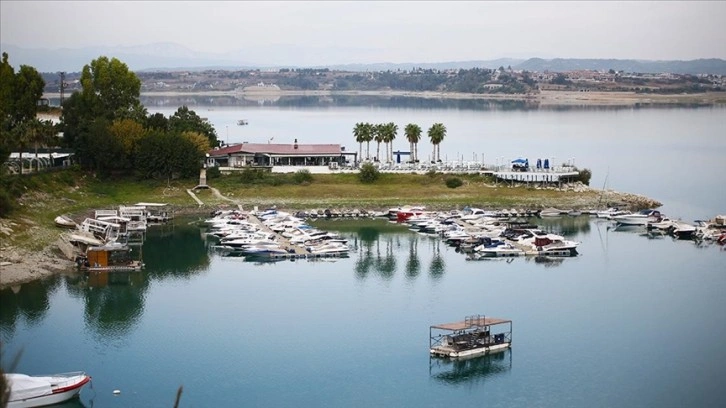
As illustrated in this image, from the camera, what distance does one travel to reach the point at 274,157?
63.4 m

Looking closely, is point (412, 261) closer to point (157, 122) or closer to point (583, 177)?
point (583, 177)

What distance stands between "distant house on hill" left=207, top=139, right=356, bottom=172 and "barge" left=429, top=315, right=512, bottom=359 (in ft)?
106

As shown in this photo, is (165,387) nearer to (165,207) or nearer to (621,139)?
(165,207)

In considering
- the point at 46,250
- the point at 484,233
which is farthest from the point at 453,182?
the point at 46,250

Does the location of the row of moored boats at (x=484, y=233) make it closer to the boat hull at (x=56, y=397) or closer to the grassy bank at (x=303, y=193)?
the grassy bank at (x=303, y=193)

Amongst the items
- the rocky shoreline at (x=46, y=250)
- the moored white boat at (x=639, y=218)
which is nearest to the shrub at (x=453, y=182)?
the rocky shoreline at (x=46, y=250)

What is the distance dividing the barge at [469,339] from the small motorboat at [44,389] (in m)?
9.75

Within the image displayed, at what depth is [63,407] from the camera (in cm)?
2609

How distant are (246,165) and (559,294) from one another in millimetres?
28717

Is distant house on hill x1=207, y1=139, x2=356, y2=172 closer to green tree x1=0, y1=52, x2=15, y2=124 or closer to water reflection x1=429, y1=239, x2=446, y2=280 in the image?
green tree x1=0, y1=52, x2=15, y2=124

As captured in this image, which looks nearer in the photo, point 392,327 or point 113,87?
point 392,327

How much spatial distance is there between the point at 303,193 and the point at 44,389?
31.9m

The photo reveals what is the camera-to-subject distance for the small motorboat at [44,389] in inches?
1002

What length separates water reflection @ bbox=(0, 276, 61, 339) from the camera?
33.5m
